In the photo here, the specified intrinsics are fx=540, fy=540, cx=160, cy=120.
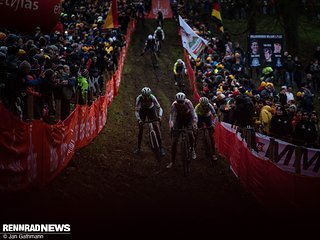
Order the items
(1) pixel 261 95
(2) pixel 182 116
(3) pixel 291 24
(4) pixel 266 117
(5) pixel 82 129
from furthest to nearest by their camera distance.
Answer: (3) pixel 291 24 < (1) pixel 261 95 < (4) pixel 266 117 < (5) pixel 82 129 < (2) pixel 182 116

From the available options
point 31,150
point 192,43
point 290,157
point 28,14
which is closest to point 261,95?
point 290,157

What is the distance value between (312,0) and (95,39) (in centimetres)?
1407

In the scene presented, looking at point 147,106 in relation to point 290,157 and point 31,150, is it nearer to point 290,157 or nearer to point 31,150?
point 290,157

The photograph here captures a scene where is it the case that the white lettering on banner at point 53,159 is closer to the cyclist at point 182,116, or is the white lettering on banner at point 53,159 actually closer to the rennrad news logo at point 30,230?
the rennrad news logo at point 30,230

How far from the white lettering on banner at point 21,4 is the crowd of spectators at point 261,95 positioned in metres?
6.29

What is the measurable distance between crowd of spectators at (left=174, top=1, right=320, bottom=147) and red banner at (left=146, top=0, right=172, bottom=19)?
988 cm

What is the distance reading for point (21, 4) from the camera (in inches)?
577

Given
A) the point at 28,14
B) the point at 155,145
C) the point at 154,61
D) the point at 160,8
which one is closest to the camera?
the point at 155,145

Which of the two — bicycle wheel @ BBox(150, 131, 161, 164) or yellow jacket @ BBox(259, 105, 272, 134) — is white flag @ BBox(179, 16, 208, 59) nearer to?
A: yellow jacket @ BBox(259, 105, 272, 134)

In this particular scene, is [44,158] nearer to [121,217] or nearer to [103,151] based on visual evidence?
[121,217]

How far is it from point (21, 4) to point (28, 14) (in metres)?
0.43

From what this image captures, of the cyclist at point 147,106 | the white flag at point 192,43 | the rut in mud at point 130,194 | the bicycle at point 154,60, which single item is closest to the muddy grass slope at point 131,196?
the rut in mud at point 130,194

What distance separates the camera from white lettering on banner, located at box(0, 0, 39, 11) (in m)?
14.5

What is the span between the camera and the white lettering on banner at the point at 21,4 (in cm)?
1448
